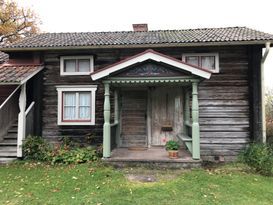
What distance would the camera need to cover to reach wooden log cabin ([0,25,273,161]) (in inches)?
348

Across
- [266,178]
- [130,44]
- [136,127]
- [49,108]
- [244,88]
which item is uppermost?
[130,44]

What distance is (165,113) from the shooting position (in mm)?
9641

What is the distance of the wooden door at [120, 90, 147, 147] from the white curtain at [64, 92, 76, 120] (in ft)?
6.23

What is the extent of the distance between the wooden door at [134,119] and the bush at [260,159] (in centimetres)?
373

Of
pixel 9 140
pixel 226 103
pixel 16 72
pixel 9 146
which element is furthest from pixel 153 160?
pixel 16 72

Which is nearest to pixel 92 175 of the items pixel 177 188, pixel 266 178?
pixel 177 188

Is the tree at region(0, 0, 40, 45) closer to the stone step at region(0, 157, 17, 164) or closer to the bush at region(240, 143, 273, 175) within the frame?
the stone step at region(0, 157, 17, 164)

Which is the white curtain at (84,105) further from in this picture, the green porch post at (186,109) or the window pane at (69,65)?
the green porch post at (186,109)

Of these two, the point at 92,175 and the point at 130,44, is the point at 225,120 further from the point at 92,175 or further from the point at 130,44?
the point at 92,175

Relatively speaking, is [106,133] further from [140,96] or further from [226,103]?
[226,103]

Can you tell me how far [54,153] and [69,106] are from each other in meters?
2.00

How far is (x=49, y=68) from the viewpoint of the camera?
980 cm

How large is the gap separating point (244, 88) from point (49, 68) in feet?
24.5

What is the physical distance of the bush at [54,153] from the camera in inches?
319
